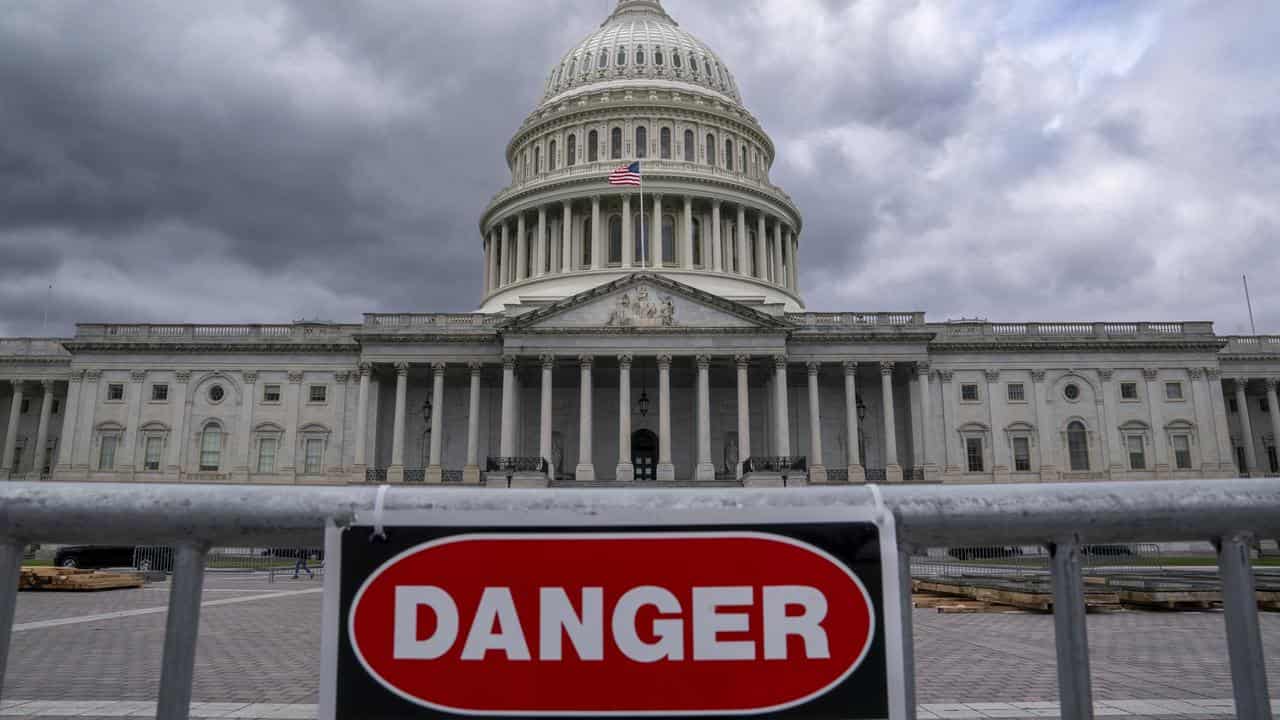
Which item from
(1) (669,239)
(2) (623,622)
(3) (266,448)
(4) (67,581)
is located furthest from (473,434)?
(2) (623,622)

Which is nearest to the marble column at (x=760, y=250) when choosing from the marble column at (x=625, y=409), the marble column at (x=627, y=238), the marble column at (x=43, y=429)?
the marble column at (x=627, y=238)

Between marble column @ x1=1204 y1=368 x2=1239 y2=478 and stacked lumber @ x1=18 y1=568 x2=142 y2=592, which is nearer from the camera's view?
stacked lumber @ x1=18 y1=568 x2=142 y2=592

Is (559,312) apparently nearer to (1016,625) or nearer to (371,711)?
(1016,625)

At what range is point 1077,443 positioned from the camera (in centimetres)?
6425

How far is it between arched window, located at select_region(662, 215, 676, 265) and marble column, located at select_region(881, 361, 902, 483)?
22.9 metres

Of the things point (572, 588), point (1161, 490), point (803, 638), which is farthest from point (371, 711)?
point (1161, 490)

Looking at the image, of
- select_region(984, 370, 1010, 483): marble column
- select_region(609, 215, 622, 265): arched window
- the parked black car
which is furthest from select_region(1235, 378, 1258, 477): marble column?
the parked black car

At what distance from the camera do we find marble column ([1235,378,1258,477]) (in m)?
69.8

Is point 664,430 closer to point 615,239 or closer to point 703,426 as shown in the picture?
point 703,426

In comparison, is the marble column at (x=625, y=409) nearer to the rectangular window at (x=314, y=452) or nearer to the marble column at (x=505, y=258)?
the rectangular window at (x=314, y=452)

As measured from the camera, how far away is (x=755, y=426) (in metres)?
64.4

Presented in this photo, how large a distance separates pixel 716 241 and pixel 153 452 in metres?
45.5

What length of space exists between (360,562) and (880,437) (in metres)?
64.0

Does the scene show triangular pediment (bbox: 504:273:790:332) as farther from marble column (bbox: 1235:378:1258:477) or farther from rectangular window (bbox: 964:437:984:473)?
marble column (bbox: 1235:378:1258:477)
